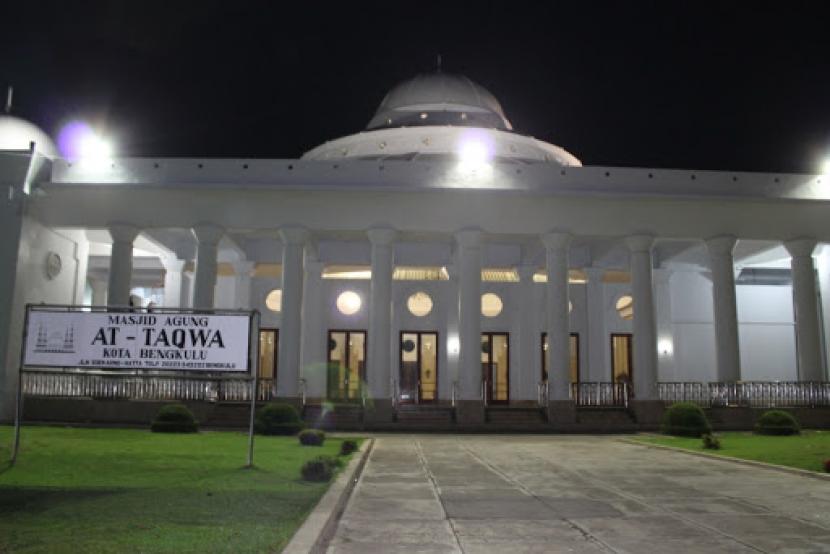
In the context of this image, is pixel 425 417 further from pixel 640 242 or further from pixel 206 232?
pixel 206 232

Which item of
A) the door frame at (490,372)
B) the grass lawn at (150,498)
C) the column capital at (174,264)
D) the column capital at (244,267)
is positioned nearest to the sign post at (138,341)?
the grass lawn at (150,498)

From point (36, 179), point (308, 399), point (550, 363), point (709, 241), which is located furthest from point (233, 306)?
point (709, 241)

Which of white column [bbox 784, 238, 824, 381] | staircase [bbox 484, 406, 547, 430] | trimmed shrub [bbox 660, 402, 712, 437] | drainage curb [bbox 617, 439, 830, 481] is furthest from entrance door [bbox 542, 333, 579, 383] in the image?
drainage curb [bbox 617, 439, 830, 481]

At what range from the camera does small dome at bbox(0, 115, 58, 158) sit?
34.0m

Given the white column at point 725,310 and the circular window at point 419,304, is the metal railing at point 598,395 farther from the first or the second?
the circular window at point 419,304

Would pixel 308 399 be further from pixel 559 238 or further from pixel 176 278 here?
pixel 559 238

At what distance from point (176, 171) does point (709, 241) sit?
2149cm

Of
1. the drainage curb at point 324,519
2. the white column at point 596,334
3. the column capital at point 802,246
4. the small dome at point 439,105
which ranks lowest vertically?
the drainage curb at point 324,519

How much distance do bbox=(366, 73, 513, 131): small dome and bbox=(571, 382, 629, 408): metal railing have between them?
17087 mm

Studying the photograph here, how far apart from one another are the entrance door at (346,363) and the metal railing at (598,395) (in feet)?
31.9

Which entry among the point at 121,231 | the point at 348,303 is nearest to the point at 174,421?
the point at 121,231

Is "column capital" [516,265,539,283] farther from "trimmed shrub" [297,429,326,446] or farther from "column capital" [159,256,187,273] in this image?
"trimmed shrub" [297,429,326,446]

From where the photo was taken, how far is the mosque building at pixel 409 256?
28.7 metres

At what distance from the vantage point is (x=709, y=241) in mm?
30609
